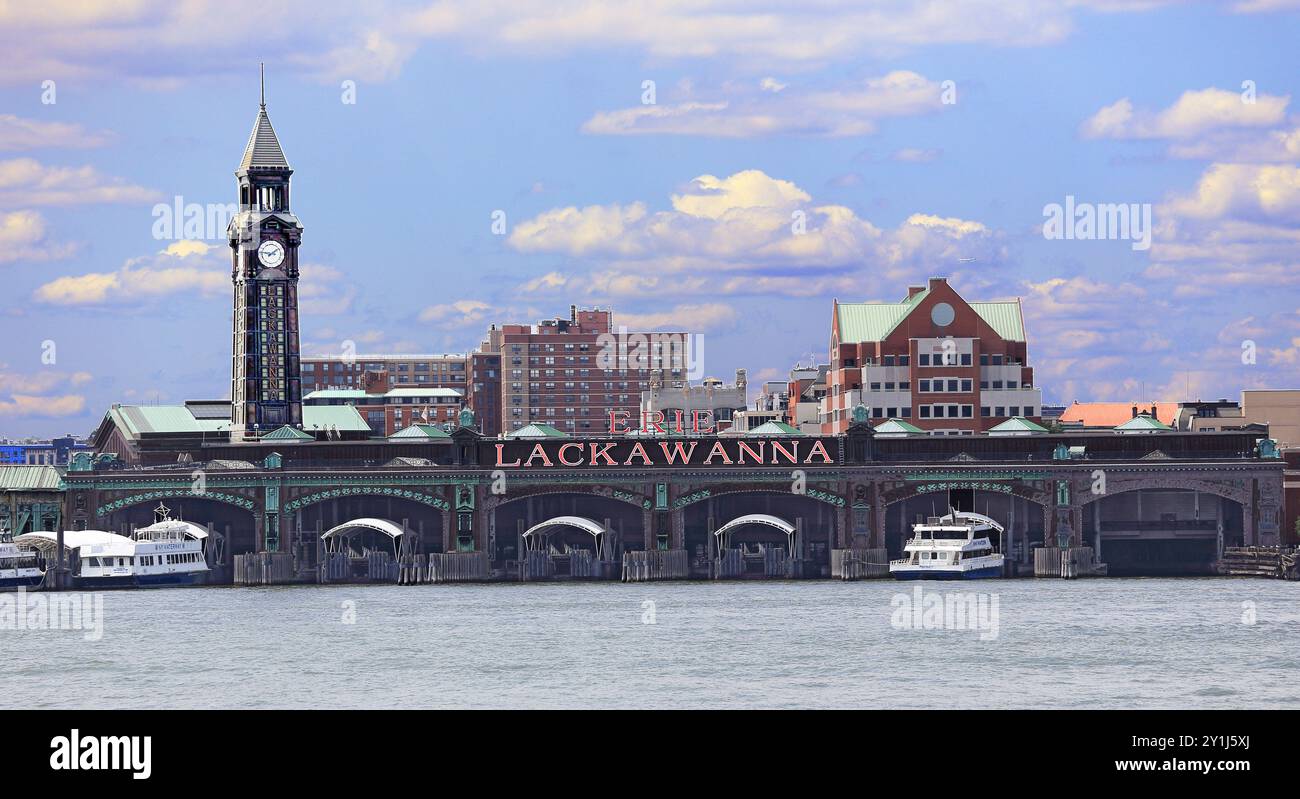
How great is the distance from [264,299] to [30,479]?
29.5 m

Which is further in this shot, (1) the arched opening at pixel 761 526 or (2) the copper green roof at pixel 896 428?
(2) the copper green roof at pixel 896 428

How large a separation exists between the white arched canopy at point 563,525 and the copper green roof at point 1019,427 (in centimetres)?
3637

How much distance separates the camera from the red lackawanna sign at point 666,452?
538 ft

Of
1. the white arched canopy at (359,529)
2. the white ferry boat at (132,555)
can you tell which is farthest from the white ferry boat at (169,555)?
the white arched canopy at (359,529)

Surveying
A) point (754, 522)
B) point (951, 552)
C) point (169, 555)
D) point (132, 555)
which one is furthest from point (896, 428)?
point (132, 555)

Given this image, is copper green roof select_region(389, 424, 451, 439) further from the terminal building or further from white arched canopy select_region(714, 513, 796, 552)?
white arched canopy select_region(714, 513, 796, 552)

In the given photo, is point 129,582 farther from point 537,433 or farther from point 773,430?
point 773,430

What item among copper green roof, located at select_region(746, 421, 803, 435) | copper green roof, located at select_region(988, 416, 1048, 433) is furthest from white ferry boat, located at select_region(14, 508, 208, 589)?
copper green roof, located at select_region(988, 416, 1048, 433)

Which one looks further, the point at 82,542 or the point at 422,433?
the point at 422,433

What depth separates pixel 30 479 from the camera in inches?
6658

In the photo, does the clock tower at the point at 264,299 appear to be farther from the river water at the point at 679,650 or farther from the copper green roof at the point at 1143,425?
the copper green roof at the point at 1143,425

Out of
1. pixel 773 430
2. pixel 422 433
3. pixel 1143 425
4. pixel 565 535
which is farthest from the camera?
pixel 422 433

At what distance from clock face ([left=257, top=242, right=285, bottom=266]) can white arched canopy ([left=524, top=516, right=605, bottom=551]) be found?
37.9 metres
